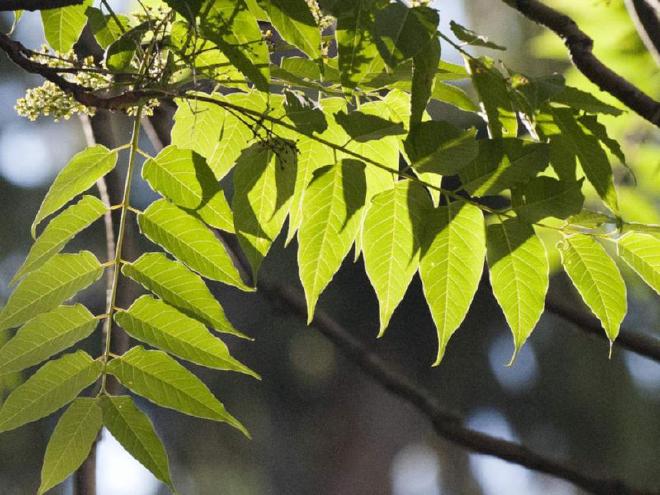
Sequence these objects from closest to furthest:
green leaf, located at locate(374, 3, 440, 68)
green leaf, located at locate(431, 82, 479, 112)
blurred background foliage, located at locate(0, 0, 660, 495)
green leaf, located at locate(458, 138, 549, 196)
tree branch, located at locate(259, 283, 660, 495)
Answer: green leaf, located at locate(374, 3, 440, 68) < green leaf, located at locate(458, 138, 549, 196) < green leaf, located at locate(431, 82, 479, 112) < tree branch, located at locate(259, 283, 660, 495) < blurred background foliage, located at locate(0, 0, 660, 495)

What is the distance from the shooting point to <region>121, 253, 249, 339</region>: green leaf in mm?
896

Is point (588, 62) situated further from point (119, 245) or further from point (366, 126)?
point (119, 245)

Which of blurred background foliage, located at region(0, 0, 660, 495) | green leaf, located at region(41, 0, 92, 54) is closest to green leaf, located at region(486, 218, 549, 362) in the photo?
green leaf, located at region(41, 0, 92, 54)

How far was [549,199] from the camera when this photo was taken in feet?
2.73

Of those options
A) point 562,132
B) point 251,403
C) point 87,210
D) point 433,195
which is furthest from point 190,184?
point 251,403

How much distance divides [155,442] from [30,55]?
0.39m

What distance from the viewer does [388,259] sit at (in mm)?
871

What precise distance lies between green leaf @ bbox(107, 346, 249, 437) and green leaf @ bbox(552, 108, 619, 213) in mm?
413

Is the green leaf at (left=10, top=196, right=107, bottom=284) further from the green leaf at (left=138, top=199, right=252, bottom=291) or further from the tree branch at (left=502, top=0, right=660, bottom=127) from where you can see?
the tree branch at (left=502, top=0, right=660, bottom=127)

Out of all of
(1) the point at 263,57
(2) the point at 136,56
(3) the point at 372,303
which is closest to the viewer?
(1) the point at 263,57

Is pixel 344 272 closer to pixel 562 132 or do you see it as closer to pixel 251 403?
pixel 251 403

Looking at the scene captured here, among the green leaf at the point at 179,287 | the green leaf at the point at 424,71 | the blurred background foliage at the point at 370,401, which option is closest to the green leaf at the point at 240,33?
the green leaf at the point at 424,71

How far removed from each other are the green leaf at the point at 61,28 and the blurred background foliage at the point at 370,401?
5993 millimetres

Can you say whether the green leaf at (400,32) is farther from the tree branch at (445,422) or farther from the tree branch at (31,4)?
the tree branch at (445,422)
